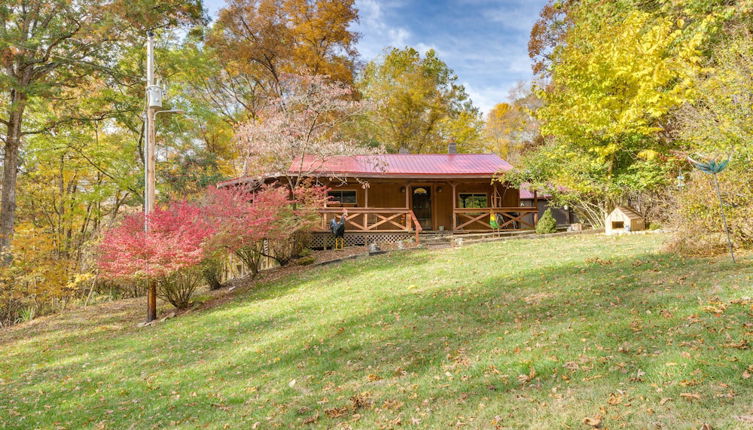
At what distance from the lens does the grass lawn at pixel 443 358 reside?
12.2ft

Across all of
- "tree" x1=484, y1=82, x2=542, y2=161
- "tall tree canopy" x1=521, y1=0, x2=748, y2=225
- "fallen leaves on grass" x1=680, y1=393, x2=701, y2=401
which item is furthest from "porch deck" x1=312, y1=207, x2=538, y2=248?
"tree" x1=484, y1=82, x2=542, y2=161

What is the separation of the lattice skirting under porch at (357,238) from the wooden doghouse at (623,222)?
7763 mm

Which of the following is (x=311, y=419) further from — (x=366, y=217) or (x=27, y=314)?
(x=27, y=314)

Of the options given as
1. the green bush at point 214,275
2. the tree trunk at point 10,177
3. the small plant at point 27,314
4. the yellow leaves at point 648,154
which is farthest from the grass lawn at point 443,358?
the tree trunk at point 10,177

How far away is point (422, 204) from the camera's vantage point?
70.7 feet

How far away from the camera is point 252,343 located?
7.23 metres

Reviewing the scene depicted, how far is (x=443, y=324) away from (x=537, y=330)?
4.99 ft

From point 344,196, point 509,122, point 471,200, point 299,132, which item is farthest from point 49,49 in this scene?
point 509,122

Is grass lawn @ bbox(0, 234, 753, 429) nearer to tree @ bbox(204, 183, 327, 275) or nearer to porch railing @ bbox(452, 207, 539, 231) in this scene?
tree @ bbox(204, 183, 327, 275)

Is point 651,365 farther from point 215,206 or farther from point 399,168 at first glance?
point 399,168

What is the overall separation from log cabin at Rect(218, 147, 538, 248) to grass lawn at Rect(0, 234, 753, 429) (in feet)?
26.5

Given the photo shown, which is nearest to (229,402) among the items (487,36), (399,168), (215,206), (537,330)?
(537,330)

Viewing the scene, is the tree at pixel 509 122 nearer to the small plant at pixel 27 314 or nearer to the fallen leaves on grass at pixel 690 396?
the small plant at pixel 27 314

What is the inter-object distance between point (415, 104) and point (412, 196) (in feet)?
44.7
